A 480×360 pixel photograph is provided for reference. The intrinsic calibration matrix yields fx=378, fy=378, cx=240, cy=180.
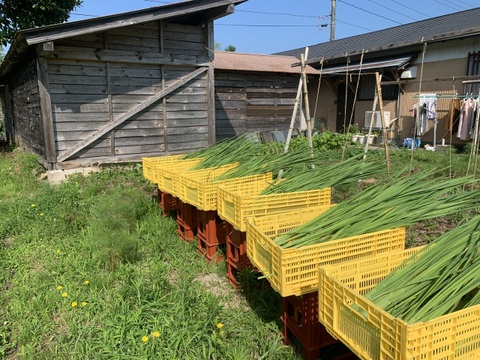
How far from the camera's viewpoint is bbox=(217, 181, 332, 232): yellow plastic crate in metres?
2.94

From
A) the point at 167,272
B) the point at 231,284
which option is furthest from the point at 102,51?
the point at 231,284

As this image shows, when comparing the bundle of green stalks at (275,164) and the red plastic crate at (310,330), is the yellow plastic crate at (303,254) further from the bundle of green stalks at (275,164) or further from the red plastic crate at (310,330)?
the bundle of green stalks at (275,164)

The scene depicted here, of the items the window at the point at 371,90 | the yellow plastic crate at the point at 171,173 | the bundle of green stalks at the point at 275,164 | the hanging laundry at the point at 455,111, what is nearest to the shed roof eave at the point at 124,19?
the yellow plastic crate at the point at 171,173

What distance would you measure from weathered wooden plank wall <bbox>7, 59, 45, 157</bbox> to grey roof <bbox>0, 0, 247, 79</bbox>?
47 centimetres

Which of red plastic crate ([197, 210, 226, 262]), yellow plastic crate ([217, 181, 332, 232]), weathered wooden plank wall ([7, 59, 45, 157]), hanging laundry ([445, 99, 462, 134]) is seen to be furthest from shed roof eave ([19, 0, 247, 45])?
hanging laundry ([445, 99, 462, 134])

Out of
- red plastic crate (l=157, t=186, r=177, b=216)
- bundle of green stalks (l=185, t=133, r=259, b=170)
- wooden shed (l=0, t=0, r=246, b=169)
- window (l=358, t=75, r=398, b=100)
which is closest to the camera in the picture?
bundle of green stalks (l=185, t=133, r=259, b=170)

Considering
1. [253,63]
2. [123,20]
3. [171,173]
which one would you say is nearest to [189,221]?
[171,173]

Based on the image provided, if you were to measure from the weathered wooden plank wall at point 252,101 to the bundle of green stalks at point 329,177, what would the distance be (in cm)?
695

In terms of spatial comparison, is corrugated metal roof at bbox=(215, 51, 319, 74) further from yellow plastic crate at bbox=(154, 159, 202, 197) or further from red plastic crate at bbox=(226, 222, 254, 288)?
red plastic crate at bbox=(226, 222, 254, 288)

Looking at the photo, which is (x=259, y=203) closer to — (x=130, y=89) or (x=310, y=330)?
(x=310, y=330)

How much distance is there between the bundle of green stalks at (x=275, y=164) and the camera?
3832mm

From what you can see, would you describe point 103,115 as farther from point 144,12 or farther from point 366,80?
point 366,80

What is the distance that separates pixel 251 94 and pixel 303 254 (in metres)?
8.83

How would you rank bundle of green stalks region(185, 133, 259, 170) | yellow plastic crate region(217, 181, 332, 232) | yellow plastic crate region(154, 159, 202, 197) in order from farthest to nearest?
bundle of green stalks region(185, 133, 259, 170)
yellow plastic crate region(154, 159, 202, 197)
yellow plastic crate region(217, 181, 332, 232)
